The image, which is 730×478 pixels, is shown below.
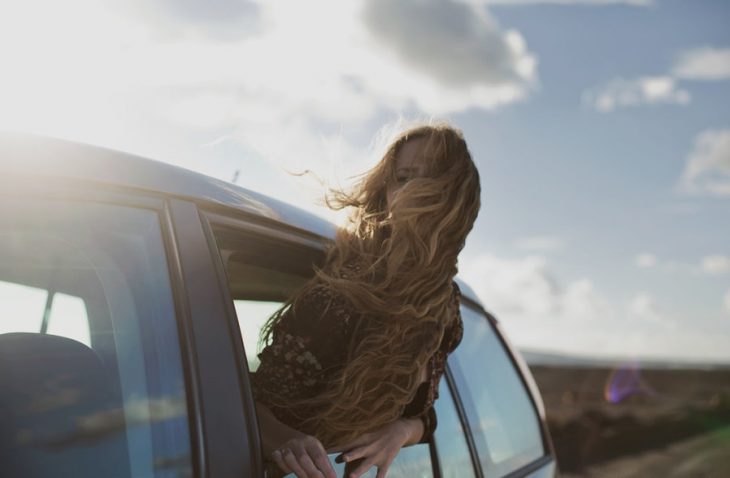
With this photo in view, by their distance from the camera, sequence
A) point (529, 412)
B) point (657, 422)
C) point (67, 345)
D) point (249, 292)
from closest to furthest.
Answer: point (67, 345)
point (249, 292)
point (529, 412)
point (657, 422)

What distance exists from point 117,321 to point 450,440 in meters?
1.63

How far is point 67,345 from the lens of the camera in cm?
160

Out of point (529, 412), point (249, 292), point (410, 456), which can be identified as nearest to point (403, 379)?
point (410, 456)

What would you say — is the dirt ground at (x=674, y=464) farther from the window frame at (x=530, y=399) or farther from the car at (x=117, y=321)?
the car at (x=117, y=321)

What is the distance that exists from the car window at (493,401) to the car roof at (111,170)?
145 cm

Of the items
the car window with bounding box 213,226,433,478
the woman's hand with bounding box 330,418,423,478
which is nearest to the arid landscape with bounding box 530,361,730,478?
the car window with bounding box 213,226,433,478

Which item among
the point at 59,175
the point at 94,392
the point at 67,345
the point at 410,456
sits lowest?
the point at 410,456

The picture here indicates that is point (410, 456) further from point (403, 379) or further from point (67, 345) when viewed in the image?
point (67, 345)

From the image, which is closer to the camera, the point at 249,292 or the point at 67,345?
the point at 67,345

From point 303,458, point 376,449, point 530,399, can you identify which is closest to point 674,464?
point 530,399

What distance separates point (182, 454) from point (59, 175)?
1.83ft

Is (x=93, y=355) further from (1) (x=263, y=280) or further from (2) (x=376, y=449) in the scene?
(1) (x=263, y=280)

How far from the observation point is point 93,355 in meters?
1.57

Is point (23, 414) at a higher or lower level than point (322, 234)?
lower
